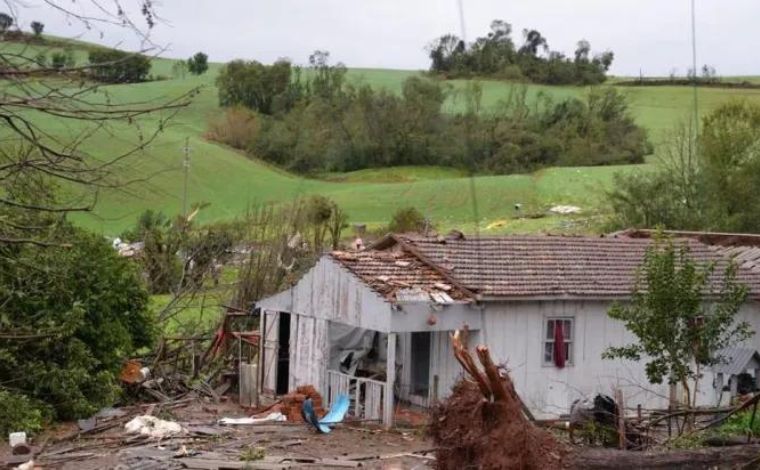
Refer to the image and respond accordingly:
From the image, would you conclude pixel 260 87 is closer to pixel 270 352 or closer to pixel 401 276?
pixel 270 352

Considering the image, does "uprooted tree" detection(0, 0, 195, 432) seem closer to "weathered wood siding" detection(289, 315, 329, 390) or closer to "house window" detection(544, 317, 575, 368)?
"weathered wood siding" detection(289, 315, 329, 390)

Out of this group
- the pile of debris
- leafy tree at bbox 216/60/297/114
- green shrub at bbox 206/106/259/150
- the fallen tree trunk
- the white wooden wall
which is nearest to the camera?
the fallen tree trunk

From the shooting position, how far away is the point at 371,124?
72000 mm

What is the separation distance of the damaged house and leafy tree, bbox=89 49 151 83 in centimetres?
1515

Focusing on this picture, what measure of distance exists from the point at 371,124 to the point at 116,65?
6645 centimetres

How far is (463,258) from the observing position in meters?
24.1

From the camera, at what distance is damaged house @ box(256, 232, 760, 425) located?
Result: 22.1 meters

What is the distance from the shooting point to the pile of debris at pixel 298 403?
22.8 metres

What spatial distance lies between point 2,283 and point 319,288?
21.7 feet

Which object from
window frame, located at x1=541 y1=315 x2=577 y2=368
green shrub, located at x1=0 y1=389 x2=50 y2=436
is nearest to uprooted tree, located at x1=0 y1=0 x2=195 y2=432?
green shrub, located at x1=0 y1=389 x2=50 y2=436

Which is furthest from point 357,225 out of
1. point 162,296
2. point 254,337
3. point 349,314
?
point 349,314

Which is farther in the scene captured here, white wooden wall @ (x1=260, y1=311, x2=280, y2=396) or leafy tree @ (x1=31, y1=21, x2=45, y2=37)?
white wooden wall @ (x1=260, y1=311, x2=280, y2=396)

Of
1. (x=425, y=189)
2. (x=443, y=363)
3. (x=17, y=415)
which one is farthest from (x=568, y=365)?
(x=425, y=189)

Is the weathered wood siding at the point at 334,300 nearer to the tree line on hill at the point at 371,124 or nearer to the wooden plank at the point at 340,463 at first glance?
the wooden plank at the point at 340,463
